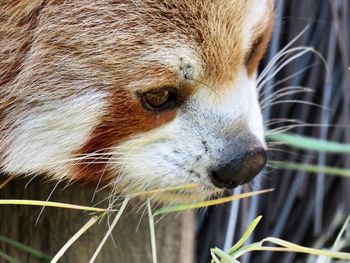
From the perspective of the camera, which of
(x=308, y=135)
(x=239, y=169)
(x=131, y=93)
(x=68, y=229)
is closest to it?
(x=131, y=93)

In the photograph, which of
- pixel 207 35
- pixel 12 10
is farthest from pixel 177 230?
pixel 12 10

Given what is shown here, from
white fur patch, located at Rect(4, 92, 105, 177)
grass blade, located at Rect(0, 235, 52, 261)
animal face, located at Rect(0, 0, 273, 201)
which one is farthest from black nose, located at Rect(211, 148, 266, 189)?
grass blade, located at Rect(0, 235, 52, 261)

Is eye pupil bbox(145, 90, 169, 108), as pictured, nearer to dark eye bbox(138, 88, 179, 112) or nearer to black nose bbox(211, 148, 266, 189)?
dark eye bbox(138, 88, 179, 112)

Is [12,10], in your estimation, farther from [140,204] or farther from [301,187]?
[301,187]

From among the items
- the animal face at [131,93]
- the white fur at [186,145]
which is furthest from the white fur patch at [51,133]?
the white fur at [186,145]

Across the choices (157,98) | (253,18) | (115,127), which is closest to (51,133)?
(115,127)

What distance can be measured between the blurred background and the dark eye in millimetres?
823

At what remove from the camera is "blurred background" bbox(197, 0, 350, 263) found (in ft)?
8.98

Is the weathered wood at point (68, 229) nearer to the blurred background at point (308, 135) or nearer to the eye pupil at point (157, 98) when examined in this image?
the eye pupil at point (157, 98)

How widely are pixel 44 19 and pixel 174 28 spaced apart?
27cm

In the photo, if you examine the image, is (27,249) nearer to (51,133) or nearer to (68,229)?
(68,229)

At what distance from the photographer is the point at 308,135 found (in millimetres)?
2900

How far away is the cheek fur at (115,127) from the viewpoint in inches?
70.4

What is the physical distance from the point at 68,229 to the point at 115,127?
33cm
